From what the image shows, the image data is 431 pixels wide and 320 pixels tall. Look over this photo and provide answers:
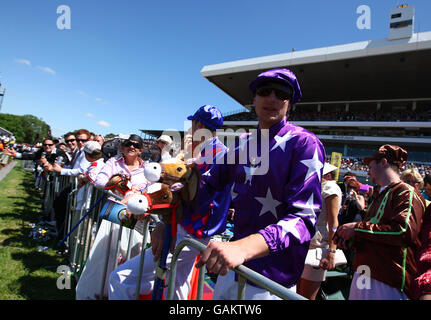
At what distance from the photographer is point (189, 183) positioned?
142cm

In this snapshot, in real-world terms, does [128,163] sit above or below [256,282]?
above

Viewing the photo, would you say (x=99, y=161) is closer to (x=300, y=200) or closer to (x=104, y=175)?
(x=104, y=175)

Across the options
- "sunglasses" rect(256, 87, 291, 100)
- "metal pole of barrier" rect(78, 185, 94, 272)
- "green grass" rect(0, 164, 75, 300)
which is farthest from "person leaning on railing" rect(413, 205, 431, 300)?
"green grass" rect(0, 164, 75, 300)

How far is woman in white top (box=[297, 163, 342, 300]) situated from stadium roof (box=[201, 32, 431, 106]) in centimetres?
2775

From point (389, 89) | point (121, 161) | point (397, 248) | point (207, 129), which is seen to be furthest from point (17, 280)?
point (389, 89)

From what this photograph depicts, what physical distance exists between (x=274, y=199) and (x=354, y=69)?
31866mm

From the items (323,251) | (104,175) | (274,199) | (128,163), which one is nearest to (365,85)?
(323,251)

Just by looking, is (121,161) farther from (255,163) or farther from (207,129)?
(255,163)

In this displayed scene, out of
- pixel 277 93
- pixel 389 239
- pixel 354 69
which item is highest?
pixel 354 69

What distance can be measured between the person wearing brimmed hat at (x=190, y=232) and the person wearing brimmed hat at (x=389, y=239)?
1.12m

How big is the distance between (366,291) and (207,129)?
72.0 inches

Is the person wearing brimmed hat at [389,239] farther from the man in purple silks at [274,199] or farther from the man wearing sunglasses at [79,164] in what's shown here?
the man wearing sunglasses at [79,164]

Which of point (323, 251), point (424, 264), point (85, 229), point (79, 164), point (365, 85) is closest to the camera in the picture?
point (424, 264)

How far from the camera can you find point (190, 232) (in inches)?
76.1
